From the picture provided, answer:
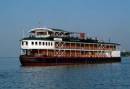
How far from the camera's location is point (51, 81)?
53.2m

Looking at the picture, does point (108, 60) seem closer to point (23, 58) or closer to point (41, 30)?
point (41, 30)

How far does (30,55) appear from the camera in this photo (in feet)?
278

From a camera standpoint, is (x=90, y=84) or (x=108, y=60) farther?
(x=108, y=60)

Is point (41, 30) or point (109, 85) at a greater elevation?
point (41, 30)

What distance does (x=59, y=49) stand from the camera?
91438 mm

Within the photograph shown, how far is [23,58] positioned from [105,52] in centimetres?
2942

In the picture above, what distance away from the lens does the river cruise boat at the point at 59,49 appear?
8553 centimetres

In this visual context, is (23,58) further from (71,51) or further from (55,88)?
(55,88)

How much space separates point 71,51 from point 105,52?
1455cm

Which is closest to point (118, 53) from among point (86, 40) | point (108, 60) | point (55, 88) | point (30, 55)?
point (108, 60)

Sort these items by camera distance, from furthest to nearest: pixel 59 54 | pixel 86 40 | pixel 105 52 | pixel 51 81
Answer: pixel 105 52, pixel 86 40, pixel 59 54, pixel 51 81

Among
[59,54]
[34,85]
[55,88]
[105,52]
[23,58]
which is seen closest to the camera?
[55,88]

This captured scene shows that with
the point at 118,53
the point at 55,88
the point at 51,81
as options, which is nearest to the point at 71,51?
the point at 118,53

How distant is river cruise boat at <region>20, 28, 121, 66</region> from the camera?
8553 centimetres
